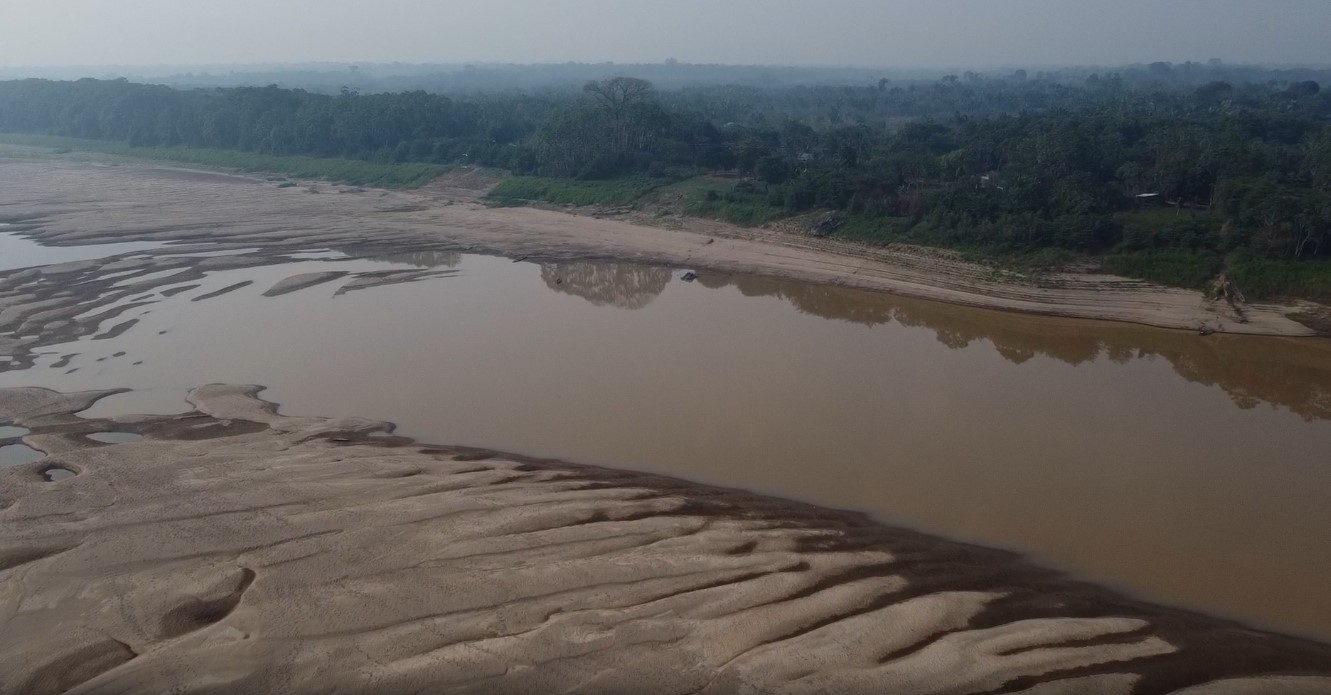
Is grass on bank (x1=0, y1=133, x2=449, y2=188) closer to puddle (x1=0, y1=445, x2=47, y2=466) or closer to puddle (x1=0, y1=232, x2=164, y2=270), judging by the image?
puddle (x1=0, y1=232, x2=164, y2=270)

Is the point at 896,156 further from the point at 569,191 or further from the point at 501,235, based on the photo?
the point at 501,235

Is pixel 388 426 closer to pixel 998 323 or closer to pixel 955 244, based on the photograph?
pixel 998 323

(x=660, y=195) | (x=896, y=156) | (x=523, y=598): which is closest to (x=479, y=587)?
(x=523, y=598)

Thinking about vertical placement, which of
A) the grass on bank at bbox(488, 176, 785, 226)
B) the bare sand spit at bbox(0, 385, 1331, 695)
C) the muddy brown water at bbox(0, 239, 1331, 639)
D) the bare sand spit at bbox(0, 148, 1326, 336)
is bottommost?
the bare sand spit at bbox(0, 385, 1331, 695)

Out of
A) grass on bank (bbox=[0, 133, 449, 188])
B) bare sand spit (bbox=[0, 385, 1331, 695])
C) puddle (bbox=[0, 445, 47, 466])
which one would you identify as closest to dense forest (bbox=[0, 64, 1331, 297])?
grass on bank (bbox=[0, 133, 449, 188])

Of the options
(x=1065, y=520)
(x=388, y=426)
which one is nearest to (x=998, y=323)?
(x=1065, y=520)

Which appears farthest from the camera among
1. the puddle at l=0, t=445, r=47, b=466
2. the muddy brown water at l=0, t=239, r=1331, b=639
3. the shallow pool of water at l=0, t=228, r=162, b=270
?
the shallow pool of water at l=0, t=228, r=162, b=270
